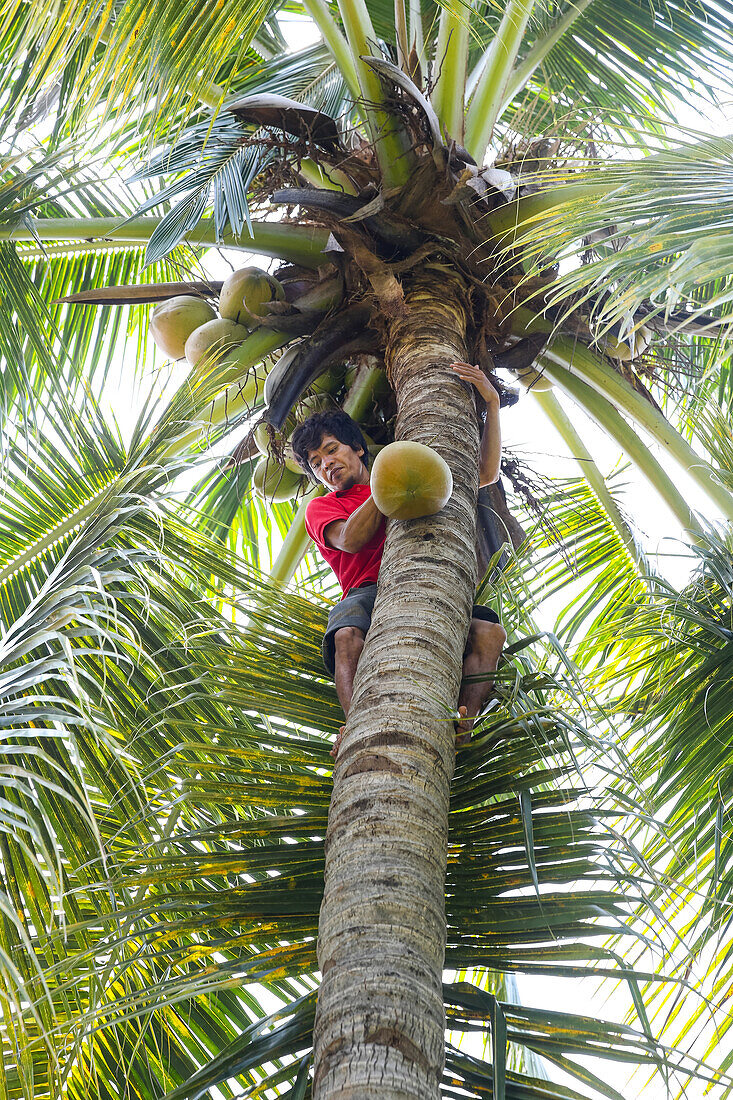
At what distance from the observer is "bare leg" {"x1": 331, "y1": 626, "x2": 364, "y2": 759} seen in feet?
8.55

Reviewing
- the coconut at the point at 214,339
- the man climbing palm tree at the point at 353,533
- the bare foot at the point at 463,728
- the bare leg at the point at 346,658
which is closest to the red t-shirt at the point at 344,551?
the man climbing palm tree at the point at 353,533

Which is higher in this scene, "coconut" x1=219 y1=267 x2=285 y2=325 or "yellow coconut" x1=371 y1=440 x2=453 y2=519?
"coconut" x1=219 y1=267 x2=285 y2=325

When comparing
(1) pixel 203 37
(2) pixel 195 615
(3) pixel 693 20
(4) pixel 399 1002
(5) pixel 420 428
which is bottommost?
(4) pixel 399 1002

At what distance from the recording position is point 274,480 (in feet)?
12.6

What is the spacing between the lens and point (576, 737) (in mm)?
2217

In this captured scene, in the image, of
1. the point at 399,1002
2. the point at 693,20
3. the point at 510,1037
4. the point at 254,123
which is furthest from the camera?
the point at 693,20

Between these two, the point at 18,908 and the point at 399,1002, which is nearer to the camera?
the point at 399,1002

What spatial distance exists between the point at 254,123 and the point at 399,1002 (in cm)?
260

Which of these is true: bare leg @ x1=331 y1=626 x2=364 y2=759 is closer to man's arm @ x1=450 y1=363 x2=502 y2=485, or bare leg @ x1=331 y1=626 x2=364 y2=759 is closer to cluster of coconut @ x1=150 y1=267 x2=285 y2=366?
man's arm @ x1=450 y1=363 x2=502 y2=485

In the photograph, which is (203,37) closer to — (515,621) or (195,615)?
(195,615)

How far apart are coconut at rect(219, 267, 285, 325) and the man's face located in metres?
0.45

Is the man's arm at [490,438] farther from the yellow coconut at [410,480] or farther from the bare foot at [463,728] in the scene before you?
the bare foot at [463,728]

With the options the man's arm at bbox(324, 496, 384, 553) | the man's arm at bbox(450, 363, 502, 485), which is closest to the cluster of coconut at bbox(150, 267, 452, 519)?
the man's arm at bbox(324, 496, 384, 553)

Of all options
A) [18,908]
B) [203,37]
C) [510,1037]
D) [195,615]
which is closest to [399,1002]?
[510,1037]
